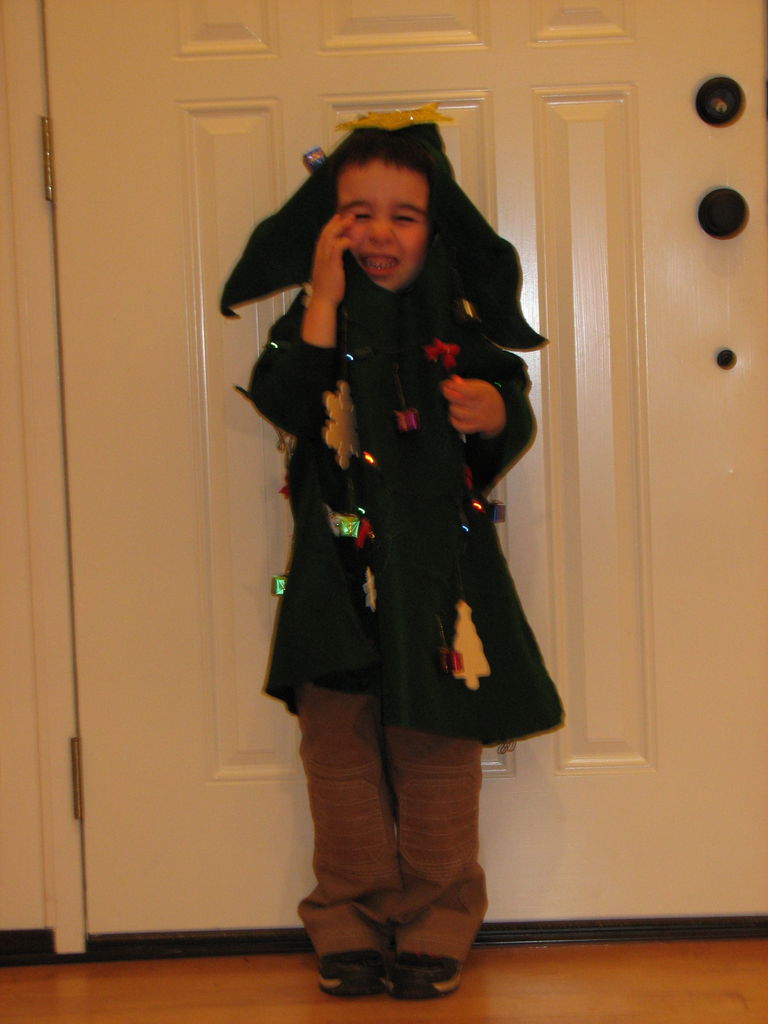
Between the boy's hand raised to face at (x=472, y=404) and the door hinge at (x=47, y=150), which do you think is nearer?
the boy's hand raised to face at (x=472, y=404)

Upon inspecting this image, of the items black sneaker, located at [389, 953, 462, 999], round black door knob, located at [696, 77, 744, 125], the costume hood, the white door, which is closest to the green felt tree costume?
the costume hood

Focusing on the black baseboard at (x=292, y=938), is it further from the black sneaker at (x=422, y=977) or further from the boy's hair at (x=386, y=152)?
the boy's hair at (x=386, y=152)

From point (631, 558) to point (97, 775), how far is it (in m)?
0.79

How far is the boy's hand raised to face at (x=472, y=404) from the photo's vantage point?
3.56 feet

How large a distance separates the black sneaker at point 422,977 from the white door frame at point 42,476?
1.52ft

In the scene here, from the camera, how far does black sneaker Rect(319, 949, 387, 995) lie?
116cm

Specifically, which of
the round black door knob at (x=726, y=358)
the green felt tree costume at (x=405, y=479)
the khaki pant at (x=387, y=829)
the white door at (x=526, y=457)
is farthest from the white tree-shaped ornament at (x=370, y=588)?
the round black door knob at (x=726, y=358)

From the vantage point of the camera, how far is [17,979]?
50.2 inches

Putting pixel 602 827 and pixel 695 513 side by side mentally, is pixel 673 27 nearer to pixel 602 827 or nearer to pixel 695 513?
pixel 695 513

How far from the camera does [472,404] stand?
3.58 ft

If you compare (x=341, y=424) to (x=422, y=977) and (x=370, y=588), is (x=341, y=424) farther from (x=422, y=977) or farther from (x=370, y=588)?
(x=422, y=977)

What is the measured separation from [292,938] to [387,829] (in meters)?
0.28

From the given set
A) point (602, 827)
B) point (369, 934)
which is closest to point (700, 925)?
point (602, 827)

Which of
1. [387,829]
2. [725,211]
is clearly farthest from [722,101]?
[387,829]
